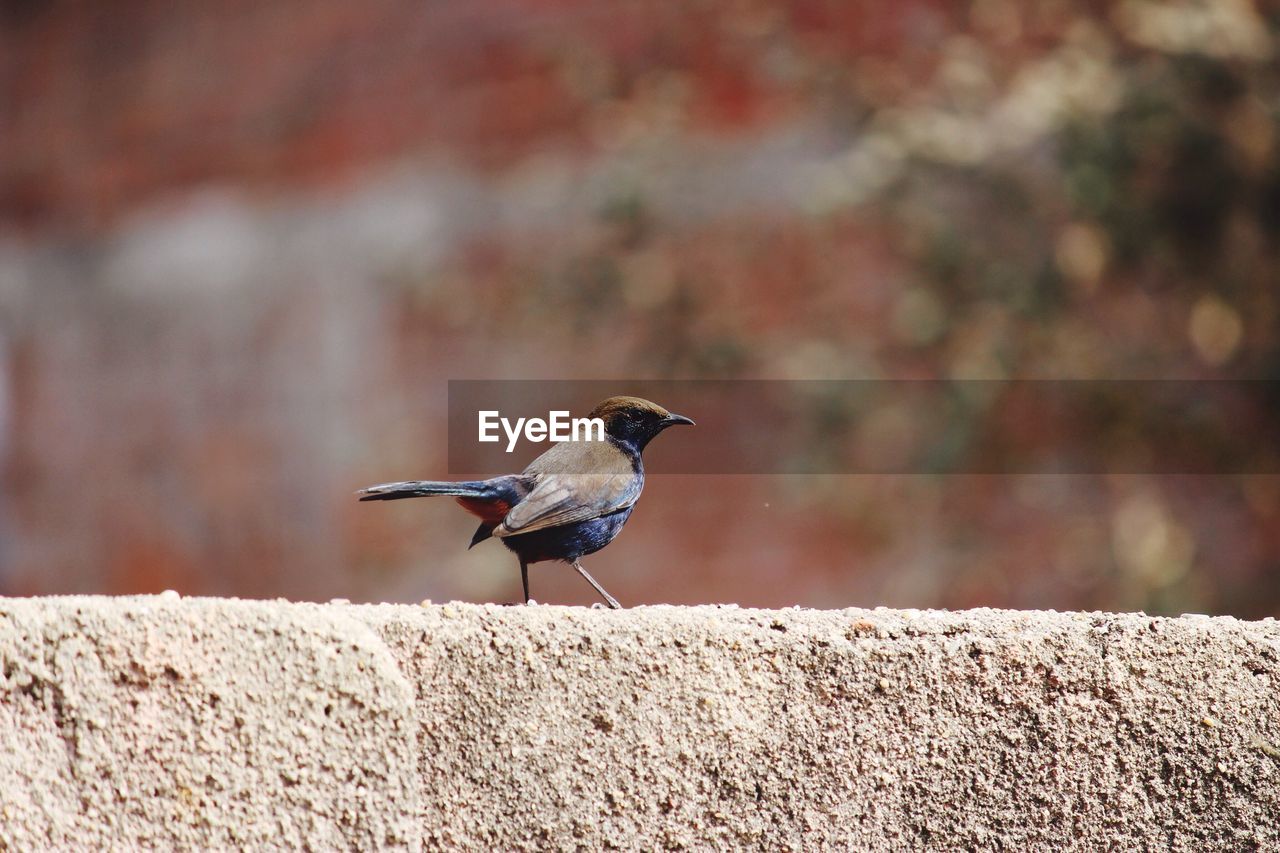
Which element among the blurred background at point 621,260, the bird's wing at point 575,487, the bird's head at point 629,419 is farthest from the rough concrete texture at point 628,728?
the blurred background at point 621,260

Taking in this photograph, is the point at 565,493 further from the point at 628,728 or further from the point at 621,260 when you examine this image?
the point at 621,260

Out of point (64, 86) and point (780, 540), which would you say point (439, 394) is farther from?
point (64, 86)

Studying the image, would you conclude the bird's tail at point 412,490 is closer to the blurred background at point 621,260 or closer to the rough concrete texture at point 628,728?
the rough concrete texture at point 628,728

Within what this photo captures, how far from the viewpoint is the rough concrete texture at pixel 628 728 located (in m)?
0.91

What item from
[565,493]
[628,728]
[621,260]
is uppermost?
[621,260]

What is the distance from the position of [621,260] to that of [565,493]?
2.79 metres

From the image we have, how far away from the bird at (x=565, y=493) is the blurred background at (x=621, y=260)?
7.45 feet

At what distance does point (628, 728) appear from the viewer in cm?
103

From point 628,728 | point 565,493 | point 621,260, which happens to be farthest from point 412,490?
point 621,260

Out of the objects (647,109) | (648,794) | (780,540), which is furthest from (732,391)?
(648,794)

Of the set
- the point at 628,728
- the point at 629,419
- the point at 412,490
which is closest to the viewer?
the point at 628,728

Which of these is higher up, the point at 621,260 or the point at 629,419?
the point at 621,260

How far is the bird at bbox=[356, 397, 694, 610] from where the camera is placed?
1321 mm

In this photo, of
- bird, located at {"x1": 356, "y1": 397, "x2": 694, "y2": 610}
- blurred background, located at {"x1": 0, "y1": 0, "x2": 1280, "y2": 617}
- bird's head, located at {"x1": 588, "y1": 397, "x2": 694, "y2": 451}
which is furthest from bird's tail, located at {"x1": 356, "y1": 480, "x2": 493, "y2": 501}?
blurred background, located at {"x1": 0, "y1": 0, "x2": 1280, "y2": 617}
